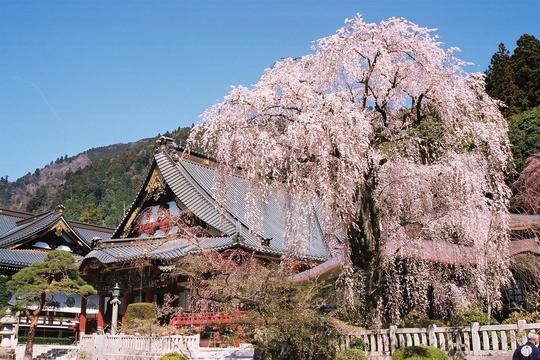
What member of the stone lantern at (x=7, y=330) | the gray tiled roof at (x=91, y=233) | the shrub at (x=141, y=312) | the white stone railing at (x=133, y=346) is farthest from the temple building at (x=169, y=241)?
Result: the gray tiled roof at (x=91, y=233)

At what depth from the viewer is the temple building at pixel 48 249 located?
2734cm

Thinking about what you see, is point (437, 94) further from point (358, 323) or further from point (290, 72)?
point (358, 323)

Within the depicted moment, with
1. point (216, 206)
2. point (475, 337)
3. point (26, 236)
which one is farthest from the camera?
point (26, 236)

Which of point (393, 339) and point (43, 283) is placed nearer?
point (393, 339)

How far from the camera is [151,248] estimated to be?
22297mm

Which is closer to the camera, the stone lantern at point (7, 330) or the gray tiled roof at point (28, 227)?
the stone lantern at point (7, 330)

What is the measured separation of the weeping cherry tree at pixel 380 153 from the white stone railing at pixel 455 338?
2.01 feet

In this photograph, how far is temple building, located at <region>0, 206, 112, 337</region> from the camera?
2734cm

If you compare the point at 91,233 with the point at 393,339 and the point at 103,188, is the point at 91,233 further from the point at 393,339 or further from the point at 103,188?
the point at 103,188

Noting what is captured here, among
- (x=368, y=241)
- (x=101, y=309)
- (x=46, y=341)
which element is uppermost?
(x=368, y=241)

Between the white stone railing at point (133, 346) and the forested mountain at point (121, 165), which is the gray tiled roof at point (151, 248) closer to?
the white stone railing at point (133, 346)

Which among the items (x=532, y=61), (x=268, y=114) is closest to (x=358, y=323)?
(x=268, y=114)

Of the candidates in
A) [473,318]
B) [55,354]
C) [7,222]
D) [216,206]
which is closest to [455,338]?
[473,318]

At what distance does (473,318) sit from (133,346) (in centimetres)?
976
